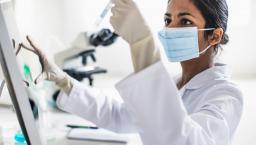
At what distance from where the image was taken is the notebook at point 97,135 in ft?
4.87

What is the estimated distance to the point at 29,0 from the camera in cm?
240

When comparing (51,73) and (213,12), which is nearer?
(213,12)

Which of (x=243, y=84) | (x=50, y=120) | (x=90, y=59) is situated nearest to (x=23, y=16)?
(x=90, y=59)

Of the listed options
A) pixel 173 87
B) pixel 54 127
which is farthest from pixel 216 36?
pixel 54 127

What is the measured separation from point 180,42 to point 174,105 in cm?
39

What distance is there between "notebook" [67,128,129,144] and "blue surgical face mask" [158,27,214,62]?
1.54 feet

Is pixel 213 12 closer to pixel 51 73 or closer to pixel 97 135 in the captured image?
pixel 51 73

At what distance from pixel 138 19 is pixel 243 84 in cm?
157

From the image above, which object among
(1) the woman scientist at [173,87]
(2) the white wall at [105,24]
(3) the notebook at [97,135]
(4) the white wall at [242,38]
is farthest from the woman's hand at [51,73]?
(4) the white wall at [242,38]

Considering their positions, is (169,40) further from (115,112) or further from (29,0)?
(29,0)

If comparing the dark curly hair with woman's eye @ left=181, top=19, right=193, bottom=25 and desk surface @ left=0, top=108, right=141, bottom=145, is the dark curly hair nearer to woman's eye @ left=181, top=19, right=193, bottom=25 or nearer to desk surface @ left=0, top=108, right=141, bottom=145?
woman's eye @ left=181, top=19, right=193, bottom=25

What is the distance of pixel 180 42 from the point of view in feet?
3.80

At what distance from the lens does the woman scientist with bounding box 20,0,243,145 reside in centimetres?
81

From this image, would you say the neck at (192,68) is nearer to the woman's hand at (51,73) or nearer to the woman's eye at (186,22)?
the woman's eye at (186,22)
